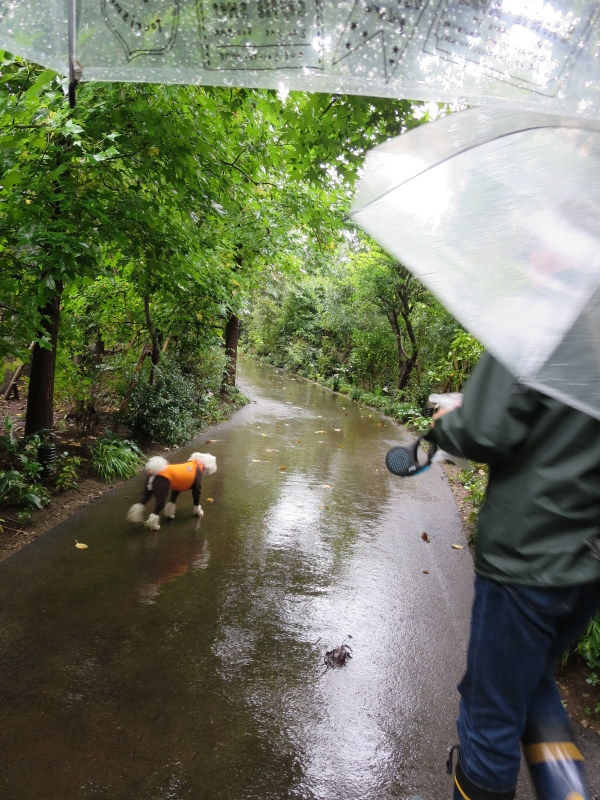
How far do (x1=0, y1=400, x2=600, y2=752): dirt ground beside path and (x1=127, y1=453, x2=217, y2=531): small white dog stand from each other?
79 cm

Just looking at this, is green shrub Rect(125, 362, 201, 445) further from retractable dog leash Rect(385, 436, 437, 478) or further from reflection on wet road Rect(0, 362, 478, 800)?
retractable dog leash Rect(385, 436, 437, 478)

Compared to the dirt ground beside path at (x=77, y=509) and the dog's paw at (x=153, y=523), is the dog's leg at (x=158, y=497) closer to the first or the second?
the dog's paw at (x=153, y=523)

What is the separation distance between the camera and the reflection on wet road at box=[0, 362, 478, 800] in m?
2.39

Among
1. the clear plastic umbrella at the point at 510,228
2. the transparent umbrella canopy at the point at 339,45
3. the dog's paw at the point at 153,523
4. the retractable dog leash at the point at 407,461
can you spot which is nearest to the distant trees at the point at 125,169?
the transparent umbrella canopy at the point at 339,45

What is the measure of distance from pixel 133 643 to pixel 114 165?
4457 mm

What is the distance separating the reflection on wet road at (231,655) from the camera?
239 centimetres

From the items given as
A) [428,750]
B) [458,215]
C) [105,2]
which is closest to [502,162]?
[458,215]

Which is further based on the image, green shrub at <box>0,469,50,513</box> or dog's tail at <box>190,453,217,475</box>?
dog's tail at <box>190,453,217,475</box>

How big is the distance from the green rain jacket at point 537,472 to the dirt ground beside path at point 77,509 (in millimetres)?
2155

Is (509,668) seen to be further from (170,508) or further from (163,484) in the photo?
(170,508)

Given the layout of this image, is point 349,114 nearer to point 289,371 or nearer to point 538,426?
point 538,426

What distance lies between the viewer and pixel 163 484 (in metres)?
5.00

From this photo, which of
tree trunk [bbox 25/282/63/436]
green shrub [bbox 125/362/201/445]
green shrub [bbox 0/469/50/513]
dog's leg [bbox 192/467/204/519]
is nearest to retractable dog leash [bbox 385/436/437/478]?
dog's leg [bbox 192/467/204/519]

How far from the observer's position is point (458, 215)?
5.12 feet
